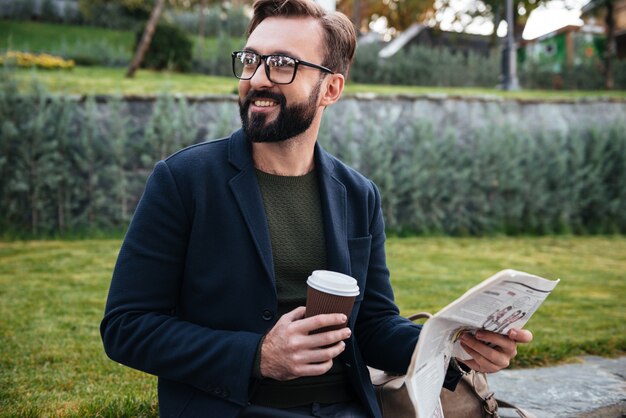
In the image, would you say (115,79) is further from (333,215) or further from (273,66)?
(333,215)

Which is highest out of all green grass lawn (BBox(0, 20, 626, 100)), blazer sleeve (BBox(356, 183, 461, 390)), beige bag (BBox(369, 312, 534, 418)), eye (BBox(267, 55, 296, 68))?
green grass lawn (BBox(0, 20, 626, 100))

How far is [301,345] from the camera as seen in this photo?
5.50ft

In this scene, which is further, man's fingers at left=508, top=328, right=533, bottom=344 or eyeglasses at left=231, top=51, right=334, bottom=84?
eyeglasses at left=231, top=51, right=334, bottom=84

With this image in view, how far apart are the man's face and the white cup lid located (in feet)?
2.20

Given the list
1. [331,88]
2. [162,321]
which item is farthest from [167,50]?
[162,321]

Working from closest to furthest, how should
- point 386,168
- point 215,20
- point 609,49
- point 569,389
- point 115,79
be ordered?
point 569,389 < point 386,168 < point 115,79 < point 609,49 < point 215,20

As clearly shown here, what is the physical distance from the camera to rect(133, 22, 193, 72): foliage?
56.7ft

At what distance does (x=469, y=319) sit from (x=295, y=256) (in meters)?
0.60

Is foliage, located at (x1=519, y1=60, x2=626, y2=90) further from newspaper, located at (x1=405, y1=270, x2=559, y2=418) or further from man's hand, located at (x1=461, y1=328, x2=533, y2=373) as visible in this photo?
newspaper, located at (x1=405, y1=270, x2=559, y2=418)

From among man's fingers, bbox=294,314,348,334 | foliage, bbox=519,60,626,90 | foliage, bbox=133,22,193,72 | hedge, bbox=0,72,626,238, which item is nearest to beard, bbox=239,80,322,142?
man's fingers, bbox=294,314,348,334

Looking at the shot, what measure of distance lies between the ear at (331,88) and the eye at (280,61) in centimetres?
21

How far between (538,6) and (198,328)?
86.2ft

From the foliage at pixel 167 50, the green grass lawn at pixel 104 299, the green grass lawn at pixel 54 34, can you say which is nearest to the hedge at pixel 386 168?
the green grass lawn at pixel 104 299

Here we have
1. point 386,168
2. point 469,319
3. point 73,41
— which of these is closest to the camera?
point 469,319
